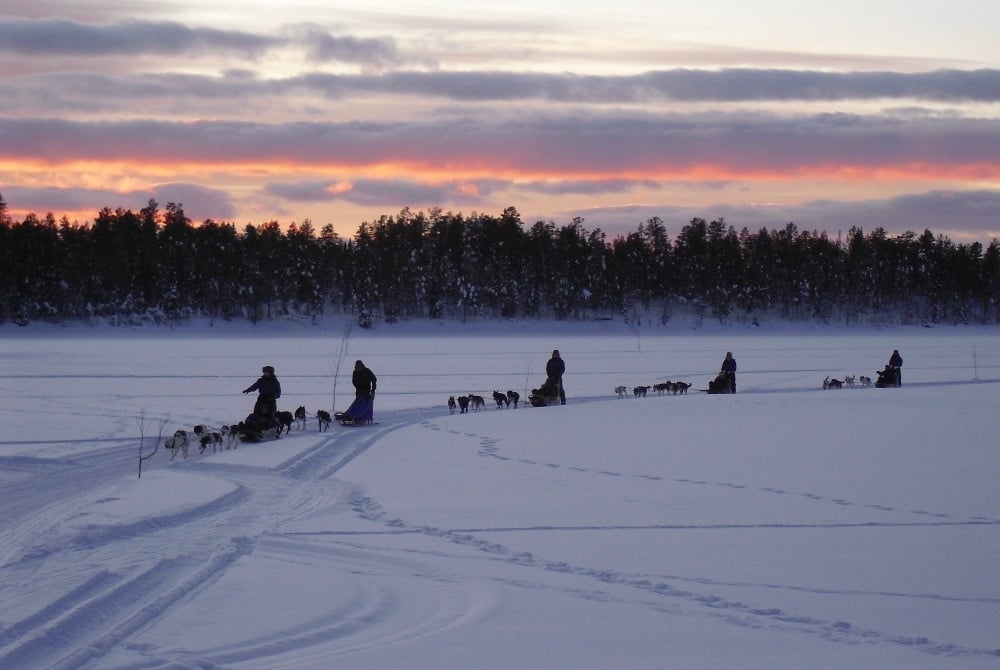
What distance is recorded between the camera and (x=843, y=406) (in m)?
20.9

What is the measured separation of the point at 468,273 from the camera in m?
92.1

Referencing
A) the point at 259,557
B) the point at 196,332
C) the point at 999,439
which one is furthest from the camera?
the point at 196,332

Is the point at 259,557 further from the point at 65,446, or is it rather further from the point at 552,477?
the point at 65,446

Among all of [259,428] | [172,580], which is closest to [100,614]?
Answer: [172,580]

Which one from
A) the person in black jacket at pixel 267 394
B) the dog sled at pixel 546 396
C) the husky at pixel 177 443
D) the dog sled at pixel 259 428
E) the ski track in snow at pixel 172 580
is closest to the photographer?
the ski track in snow at pixel 172 580

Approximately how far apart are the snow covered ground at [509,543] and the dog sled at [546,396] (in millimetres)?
2682

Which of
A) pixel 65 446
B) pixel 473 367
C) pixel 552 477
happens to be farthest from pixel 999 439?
pixel 473 367

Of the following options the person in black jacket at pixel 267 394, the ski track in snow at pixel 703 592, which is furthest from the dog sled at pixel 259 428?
the ski track in snow at pixel 703 592

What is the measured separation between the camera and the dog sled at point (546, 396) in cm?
2153

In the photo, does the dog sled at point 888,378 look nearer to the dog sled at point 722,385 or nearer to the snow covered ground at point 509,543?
the dog sled at point 722,385

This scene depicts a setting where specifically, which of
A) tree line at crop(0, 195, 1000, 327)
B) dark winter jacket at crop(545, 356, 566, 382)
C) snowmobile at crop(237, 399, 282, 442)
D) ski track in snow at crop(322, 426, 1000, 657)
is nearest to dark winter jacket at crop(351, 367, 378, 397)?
snowmobile at crop(237, 399, 282, 442)

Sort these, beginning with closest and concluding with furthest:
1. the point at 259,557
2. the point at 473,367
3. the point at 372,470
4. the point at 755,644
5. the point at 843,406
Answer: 1. the point at 755,644
2. the point at 259,557
3. the point at 372,470
4. the point at 843,406
5. the point at 473,367

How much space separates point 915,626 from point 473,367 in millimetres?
30575

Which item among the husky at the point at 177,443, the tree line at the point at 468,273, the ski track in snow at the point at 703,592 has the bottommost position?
the ski track in snow at the point at 703,592
